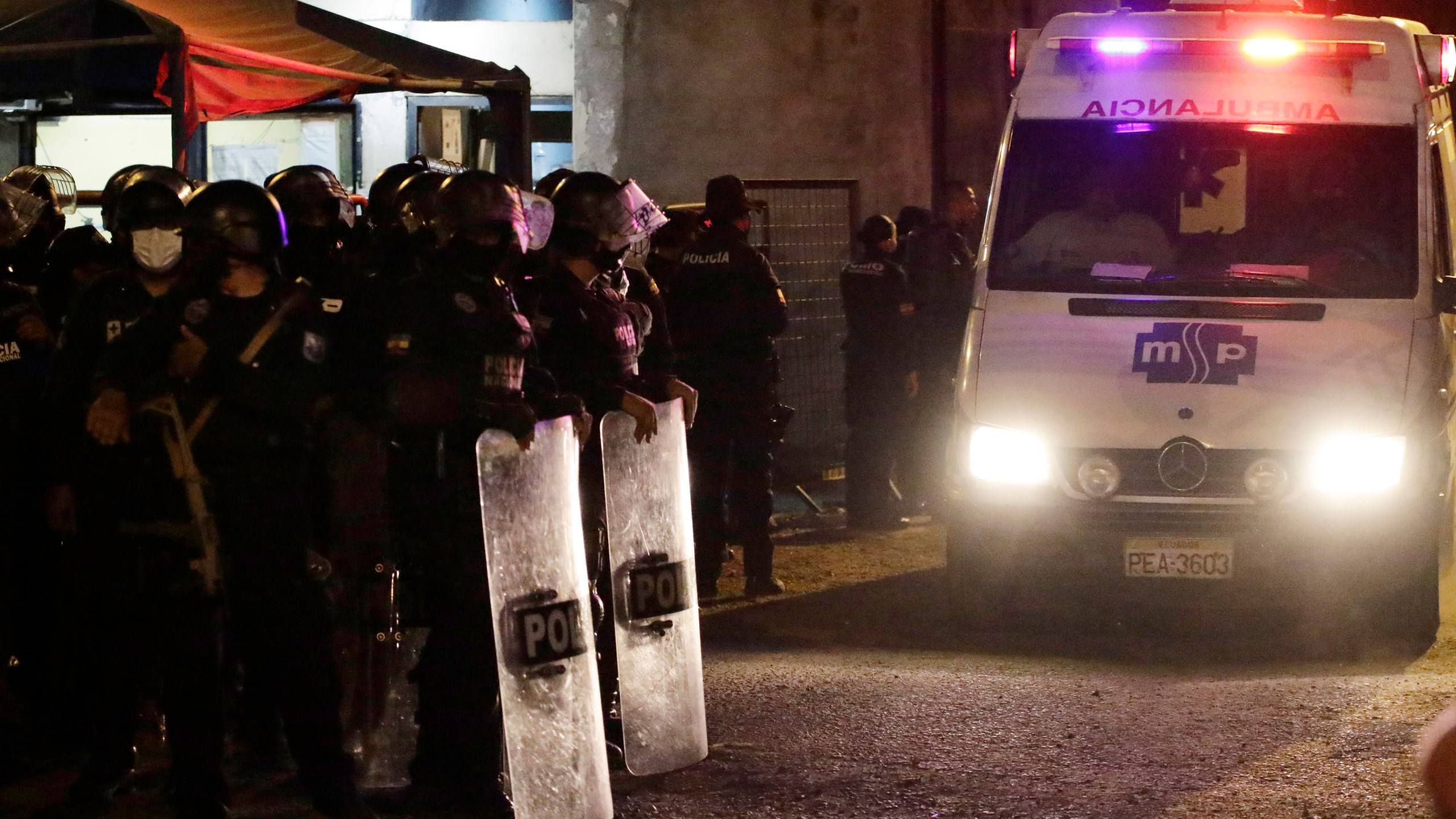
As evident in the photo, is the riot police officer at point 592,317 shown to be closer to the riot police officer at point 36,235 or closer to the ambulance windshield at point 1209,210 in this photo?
the riot police officer at point 36,235

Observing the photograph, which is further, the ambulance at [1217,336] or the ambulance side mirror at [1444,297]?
the ambulance side mirror at [1444,297]

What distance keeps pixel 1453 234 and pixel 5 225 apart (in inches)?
225

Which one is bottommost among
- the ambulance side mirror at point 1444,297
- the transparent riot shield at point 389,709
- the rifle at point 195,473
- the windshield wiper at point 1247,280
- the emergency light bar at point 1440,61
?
the transparent riot shield at point 389,709

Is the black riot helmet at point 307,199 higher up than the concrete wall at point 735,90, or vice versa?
the concrete wall at point 735,90

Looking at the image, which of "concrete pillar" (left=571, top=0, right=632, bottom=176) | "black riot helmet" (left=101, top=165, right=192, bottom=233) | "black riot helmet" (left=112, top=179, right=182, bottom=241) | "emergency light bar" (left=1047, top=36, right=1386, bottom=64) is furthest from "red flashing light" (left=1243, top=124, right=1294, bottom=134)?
"concrete pillar" (left=571, top=0, right=632, bottom=176)

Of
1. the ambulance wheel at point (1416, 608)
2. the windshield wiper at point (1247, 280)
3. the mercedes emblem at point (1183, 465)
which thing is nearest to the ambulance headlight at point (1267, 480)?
the mercedes emblem at point (1183, 465)

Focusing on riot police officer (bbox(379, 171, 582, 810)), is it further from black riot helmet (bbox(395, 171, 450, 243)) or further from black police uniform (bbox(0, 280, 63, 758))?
black police uniform (bbox(0, 280, 63, 758))

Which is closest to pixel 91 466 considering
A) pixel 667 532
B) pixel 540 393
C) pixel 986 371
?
pixel 540 393

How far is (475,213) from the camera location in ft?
16.6

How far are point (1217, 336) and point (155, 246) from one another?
4.02m

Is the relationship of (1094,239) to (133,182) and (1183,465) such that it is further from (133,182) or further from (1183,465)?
(133,182)

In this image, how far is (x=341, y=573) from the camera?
214 inches

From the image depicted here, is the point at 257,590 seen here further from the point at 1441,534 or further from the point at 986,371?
the point at 1441,534

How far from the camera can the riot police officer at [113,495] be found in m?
4.81
